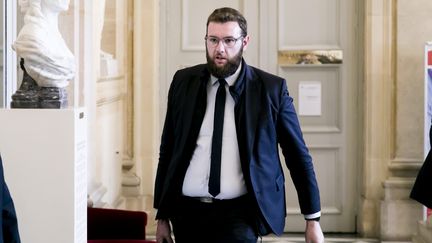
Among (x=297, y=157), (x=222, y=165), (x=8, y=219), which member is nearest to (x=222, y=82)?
(x=222, y=165)

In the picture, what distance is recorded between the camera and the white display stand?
3775mm

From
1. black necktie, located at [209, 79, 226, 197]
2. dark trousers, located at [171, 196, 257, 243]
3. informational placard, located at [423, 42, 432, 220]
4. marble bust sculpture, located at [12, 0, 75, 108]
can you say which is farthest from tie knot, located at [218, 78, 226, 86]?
informational placard, located at [423, 42, 432, 220]

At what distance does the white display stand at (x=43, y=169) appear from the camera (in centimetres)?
378

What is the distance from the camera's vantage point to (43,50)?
382 cm

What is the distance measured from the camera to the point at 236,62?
4.22m

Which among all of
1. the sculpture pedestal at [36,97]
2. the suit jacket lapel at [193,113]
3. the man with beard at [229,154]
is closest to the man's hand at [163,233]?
the man with beard at [229,154]

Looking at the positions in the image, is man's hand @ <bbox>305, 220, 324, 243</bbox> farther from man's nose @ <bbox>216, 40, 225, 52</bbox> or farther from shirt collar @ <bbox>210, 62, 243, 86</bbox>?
man's nose @ <bbox>216, 40, 225, 52</bbox>

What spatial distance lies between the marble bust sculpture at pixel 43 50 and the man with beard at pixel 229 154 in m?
0.68

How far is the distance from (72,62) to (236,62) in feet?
2.55

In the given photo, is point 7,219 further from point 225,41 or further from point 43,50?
point 225,41

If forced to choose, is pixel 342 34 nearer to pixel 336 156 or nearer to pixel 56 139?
pixel 336 156

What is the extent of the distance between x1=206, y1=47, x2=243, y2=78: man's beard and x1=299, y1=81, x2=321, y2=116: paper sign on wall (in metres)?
4.46

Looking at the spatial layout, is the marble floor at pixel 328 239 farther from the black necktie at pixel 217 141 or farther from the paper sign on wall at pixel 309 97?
the black necktie at pixel 217 141

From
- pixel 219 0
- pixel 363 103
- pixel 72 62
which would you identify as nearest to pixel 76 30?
pixel 72 62
